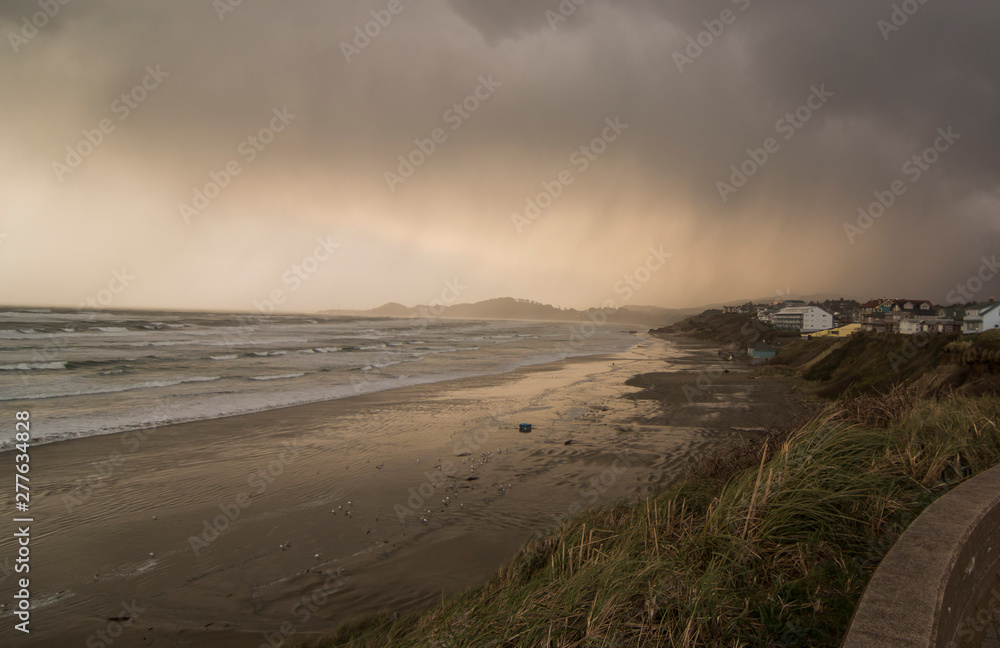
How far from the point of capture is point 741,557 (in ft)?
11.0

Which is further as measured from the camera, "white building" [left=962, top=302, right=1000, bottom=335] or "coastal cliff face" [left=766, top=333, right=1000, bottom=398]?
"white building" [left=962, top=302, right=1000, bottom=335]

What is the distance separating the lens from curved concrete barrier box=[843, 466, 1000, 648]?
212cm

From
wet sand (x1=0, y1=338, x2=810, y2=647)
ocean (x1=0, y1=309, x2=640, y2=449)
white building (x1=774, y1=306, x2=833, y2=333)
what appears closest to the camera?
wet sand (x1=0, y1=338, x2=810, y2=647)

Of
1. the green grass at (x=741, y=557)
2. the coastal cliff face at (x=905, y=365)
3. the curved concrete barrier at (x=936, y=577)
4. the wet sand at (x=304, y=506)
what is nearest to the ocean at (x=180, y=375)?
the wet sand at (x=304, y=506)

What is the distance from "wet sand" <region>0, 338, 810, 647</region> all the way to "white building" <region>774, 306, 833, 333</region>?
230 feet

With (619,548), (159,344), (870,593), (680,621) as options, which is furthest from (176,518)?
(159,344)

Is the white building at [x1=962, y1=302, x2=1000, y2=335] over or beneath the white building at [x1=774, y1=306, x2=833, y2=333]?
beneath

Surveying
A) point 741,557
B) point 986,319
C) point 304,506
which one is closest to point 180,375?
point 304,506

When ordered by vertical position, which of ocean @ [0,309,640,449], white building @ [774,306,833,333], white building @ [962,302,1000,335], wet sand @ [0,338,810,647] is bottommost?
wet sand @ [0,338,810,647]

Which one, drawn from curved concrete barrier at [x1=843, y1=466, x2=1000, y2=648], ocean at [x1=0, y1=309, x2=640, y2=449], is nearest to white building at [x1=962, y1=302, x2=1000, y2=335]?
ocean at [x1=0, y1=309, x2=640, y2=449]

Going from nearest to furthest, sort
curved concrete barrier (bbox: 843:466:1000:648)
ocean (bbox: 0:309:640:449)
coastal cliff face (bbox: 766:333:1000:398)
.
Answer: curved concrete barrier (bbox: 843:466:1000:648), coastal cliff face (bbox: 766:333:1000:398), ocean (bbox: 0:309:640:449)

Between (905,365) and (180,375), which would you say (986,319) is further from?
(180,375)

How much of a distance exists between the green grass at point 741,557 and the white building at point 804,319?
248 ft

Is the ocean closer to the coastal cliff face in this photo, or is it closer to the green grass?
the green grass
